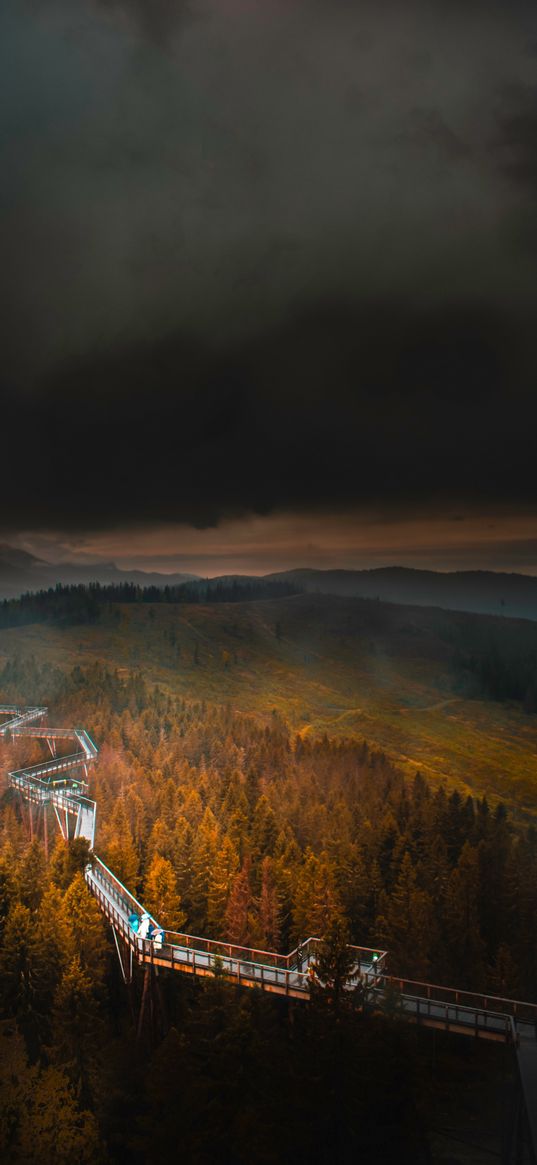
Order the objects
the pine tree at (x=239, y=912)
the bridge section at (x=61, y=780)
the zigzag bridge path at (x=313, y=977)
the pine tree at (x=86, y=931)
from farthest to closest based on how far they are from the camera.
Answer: the bridge section at (x=61, y=780), the pine tree at (x=239, y=912), the pine tree at (x=86, y=931), the zigzag bridge path at (x=313, y=977)

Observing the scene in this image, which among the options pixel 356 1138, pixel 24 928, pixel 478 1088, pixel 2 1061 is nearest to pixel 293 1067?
pixel 356 1138

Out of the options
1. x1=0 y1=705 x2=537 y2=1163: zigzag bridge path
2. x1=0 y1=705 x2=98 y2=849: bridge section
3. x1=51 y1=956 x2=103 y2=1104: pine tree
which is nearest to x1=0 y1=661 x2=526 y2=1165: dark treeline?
x1=51 y1=956 x2=103 y2=1104: pine tree

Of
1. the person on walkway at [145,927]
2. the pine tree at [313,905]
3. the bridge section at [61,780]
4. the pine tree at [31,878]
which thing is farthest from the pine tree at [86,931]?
the pine tree at [313,905]

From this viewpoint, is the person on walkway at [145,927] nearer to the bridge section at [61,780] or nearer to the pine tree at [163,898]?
the pine tree at [163,898]

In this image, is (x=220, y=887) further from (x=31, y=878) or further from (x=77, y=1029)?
(x=31, y=878)

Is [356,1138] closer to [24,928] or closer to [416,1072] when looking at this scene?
[416,1072]

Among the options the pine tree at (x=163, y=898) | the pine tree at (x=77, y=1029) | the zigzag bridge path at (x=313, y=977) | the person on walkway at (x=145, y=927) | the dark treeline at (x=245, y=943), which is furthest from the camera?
the pine tree at (x=163, y=898)

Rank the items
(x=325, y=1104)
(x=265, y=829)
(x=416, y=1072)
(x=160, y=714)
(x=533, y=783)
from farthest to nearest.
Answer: (x=533, y=783) → (x=160, y=714) → (x=265, y=829) → (x=416, y=1072) → (x=325, y=1104)

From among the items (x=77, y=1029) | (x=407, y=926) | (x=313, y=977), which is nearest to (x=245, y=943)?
(x=407, y=926)
